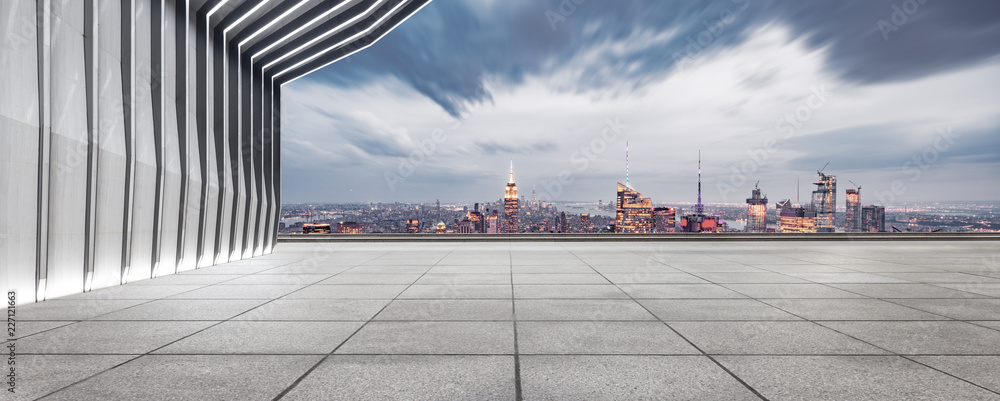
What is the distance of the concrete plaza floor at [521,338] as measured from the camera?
330cm

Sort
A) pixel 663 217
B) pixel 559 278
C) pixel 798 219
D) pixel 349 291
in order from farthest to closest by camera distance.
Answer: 1. pixel 663 217
2. pixel 798 219
3. pixel 559 278
4. pixel 349 291

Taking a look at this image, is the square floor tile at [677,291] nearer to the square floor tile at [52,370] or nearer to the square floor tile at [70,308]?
the square floor tile at [52,370]

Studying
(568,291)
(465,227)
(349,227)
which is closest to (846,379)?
(568,291)

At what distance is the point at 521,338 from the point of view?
4586 millimetres

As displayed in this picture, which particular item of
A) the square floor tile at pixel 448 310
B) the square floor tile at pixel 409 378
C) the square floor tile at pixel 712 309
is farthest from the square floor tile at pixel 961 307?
the square floor tile at pixel 409 378

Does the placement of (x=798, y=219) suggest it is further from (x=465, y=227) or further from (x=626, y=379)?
(x=626, y=379)

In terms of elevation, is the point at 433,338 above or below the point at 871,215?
below

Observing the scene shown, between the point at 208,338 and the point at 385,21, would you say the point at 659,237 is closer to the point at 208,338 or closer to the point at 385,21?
the point at 385,21

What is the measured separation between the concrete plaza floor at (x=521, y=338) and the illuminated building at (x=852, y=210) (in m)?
43.0

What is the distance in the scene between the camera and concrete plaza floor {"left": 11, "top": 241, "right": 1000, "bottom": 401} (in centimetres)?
330

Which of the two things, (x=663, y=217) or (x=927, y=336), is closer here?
(x=927, y=336)

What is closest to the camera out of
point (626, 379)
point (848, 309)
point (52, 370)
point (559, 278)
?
point (626, 379)

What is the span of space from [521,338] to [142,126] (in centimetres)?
899

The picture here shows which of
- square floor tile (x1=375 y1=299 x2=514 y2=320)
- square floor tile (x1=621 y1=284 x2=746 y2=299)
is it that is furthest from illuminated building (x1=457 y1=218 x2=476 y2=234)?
square floor tile (x1=375 y1=299 x2=514 y2=320)
